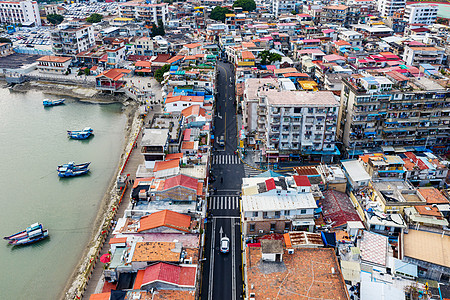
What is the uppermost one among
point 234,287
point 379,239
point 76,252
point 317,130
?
point 317,130

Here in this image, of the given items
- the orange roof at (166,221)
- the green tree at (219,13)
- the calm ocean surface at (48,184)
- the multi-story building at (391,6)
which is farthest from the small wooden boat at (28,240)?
the multi-story building at (391,6)

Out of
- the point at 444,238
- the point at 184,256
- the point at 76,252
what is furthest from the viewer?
the point at 76,252

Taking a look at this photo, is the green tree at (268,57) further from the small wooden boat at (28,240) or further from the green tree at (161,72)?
the small wooden boat at (28,240)

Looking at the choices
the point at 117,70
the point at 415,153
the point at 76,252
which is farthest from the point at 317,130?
the point at 117,70

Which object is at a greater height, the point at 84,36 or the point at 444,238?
the point at 84,36

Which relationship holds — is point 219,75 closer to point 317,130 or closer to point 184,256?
point 317,130

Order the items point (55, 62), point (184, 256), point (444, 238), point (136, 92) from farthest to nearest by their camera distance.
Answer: point (55, 62), point (136, 92), point (444, 238), point (184, 256)

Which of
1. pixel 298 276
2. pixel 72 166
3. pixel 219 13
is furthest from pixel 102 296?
pixel 219 13
